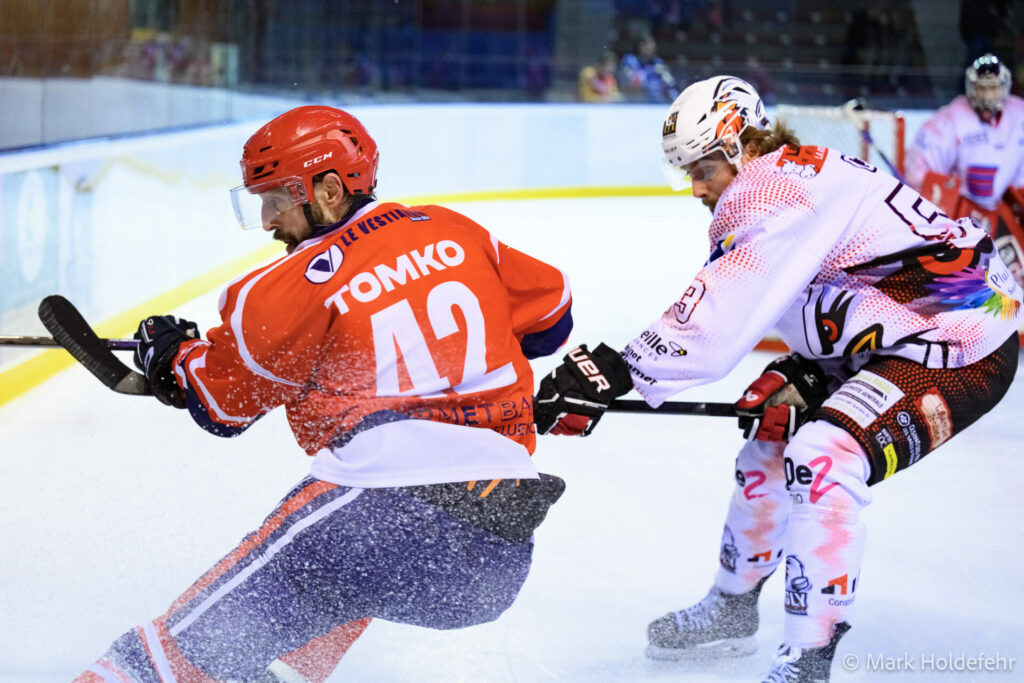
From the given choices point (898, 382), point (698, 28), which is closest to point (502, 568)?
point (898, 382)

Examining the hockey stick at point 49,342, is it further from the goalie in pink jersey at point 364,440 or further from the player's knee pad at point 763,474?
the player's knee pad at point 763,474

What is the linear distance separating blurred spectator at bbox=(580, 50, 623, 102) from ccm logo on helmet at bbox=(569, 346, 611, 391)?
9.41 meters

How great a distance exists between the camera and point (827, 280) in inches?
82.4

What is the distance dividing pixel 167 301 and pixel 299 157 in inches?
161

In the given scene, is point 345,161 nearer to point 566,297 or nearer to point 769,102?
point 566,297

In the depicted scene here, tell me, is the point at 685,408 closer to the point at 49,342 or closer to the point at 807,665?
the point at 807,665

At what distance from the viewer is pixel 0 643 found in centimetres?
227

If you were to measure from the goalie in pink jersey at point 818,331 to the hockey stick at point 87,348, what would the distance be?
0.67 m

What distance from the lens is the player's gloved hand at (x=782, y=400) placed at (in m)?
2.20

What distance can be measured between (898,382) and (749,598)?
2.01ft

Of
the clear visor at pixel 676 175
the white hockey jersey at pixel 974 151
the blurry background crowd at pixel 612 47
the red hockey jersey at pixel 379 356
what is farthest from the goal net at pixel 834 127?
the red hockey jersey at pixel 379 356

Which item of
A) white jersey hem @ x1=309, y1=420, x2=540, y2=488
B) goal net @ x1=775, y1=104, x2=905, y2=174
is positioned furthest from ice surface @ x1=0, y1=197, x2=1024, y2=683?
goal net @ x1=775, y1=104, x2=905, y2=174

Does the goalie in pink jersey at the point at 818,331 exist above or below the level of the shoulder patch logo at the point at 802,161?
below

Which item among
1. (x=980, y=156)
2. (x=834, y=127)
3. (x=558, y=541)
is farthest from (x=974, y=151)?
(x=558, y=541)
